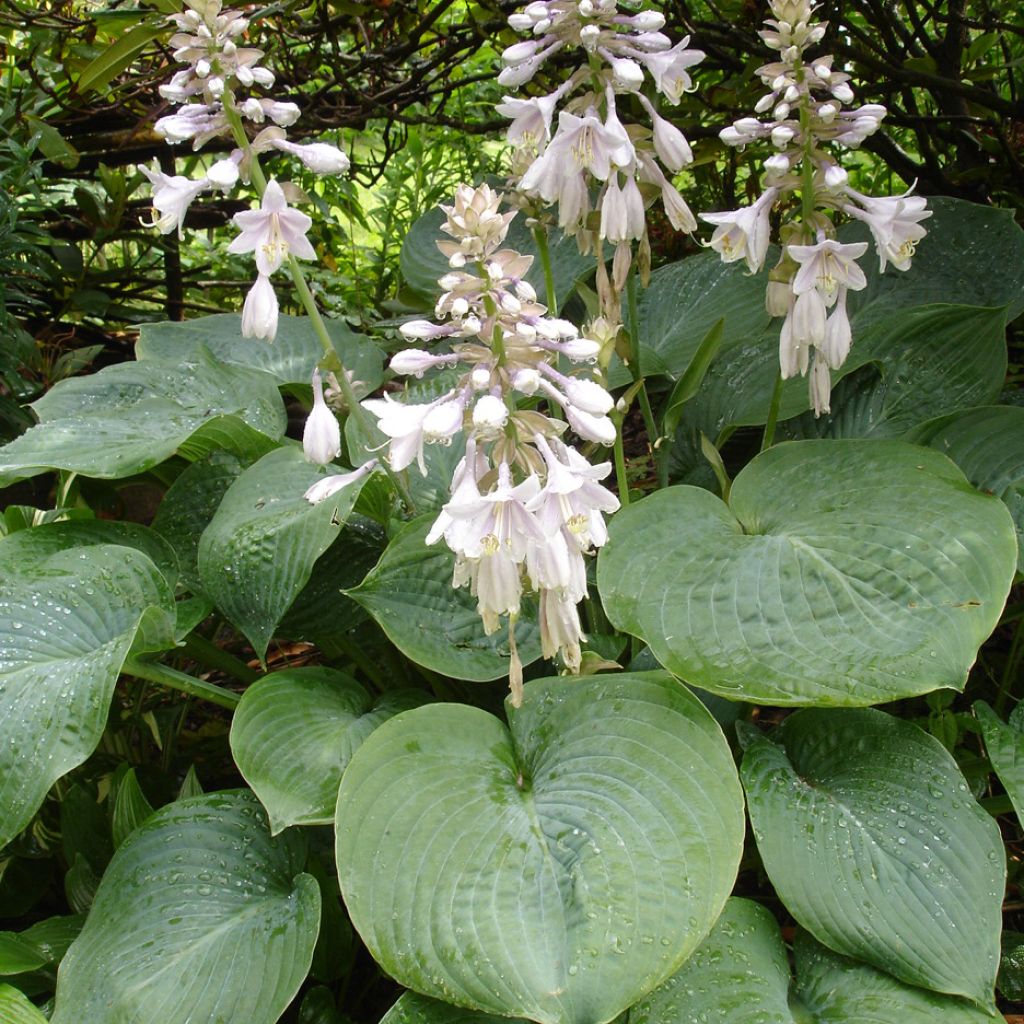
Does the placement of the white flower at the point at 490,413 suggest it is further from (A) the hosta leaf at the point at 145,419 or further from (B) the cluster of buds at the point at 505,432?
(A) the hosta leaf at the point at 145,419

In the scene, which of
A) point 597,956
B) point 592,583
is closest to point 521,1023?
point 597,956

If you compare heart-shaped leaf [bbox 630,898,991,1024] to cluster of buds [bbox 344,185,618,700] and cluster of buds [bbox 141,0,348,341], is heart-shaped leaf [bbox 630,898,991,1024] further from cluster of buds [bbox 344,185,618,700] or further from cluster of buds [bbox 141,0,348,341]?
cluster of buds [bbox 141,0,348,341]

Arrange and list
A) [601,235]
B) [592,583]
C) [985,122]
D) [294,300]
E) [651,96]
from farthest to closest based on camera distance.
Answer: [294,300]
[985,122]
[651,96]
[592,583]
[601,235]

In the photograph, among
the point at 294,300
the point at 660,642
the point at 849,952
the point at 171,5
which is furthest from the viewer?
the point at 294,300

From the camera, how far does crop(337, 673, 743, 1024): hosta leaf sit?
131 centimetres

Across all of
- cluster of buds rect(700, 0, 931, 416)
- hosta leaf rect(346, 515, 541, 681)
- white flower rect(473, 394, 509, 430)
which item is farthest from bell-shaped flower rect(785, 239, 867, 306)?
hosta leaf rect(346, 515, 541, 681)

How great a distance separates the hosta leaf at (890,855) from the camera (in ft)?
4.77

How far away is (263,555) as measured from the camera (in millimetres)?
1964

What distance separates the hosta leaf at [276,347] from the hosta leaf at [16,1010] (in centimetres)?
173

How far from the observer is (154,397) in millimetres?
2477

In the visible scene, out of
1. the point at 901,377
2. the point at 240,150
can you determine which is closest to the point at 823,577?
the point at 901,377

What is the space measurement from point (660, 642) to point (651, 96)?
180 centimetres

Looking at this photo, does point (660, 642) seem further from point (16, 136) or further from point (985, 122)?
point (16, 136)

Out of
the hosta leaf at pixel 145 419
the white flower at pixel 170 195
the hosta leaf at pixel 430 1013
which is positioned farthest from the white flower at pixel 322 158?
the hosta leaf at pixel 430 1013
